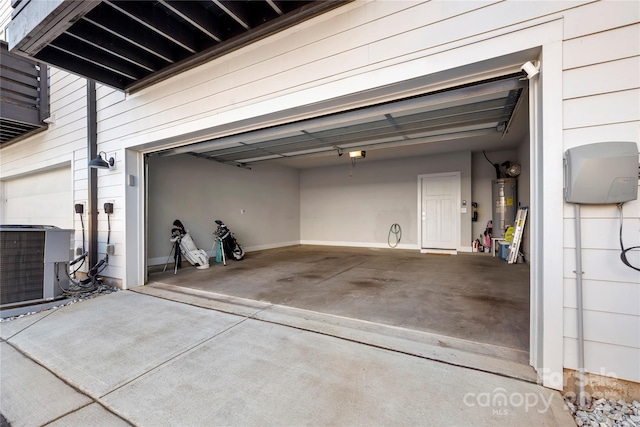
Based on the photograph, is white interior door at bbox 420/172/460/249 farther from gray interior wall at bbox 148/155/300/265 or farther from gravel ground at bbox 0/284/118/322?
gravel ground at bbox 0/284/118/322

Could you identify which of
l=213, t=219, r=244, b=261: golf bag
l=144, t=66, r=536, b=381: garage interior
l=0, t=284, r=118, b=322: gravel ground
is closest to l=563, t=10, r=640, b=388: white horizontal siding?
l=144, t=66, r=536, b=381: garage interior

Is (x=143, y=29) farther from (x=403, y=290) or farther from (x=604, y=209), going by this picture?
(x=403, y=290)

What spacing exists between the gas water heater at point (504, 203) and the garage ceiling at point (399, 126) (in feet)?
3.45

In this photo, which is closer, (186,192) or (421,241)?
(186,192)

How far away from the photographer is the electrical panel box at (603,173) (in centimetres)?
138

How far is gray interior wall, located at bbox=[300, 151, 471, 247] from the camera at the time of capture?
748cm

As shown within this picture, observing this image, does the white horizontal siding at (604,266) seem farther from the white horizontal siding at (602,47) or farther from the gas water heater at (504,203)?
the gas water heater at (504,203)

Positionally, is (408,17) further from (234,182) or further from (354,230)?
(354,230)

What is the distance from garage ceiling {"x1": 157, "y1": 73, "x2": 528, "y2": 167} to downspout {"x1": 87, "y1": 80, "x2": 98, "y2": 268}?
1.22 m

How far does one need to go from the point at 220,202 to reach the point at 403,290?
5.22 metres

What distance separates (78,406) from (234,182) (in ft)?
20.2

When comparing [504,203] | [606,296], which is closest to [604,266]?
[606,296]

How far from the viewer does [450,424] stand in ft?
4.31

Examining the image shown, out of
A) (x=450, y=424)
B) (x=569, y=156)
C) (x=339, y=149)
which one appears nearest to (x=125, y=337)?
(x=450, y=424)
